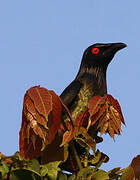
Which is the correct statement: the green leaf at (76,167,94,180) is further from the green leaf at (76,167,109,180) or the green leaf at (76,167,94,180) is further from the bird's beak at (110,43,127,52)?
the bird's beak at (110,43,127,52)

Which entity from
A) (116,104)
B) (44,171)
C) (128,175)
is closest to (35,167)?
(44,171)

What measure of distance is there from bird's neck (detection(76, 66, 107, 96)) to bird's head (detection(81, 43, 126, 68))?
0.28ft

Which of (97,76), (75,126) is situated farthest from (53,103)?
(97,76)

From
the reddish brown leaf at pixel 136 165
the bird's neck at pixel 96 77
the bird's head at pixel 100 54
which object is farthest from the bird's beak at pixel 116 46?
the reddish brown leaf at pixel 136 165

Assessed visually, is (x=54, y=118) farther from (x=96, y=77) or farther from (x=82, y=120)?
(x=96, y=77)

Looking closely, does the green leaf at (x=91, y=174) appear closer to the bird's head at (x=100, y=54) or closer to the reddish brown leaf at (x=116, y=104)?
the reddish brown leaf at (x=116, y=104)

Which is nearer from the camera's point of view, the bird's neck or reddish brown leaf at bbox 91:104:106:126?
reddish brown leaf at bbox 91:104:106:126

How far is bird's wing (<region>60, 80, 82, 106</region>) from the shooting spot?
672cm

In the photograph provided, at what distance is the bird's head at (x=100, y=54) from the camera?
666cm

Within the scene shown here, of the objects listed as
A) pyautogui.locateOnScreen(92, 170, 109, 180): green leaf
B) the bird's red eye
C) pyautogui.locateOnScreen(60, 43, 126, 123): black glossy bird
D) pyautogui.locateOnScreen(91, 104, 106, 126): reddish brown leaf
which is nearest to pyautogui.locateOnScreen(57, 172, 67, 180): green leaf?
pyautogui.locateOnScreen(92, 170, 109, 180): green leaf

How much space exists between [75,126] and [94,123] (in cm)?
26

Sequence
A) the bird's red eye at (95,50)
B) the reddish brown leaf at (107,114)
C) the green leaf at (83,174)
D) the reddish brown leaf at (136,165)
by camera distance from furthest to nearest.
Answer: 1. the bird's red eye at (95,50)
2. the reddish brown leaf at (107,114)
3. the reddish brown leaf at (136,165)
4. the green leaf at (83,174)

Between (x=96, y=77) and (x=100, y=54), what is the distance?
415 millimetres

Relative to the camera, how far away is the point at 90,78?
7336mm
